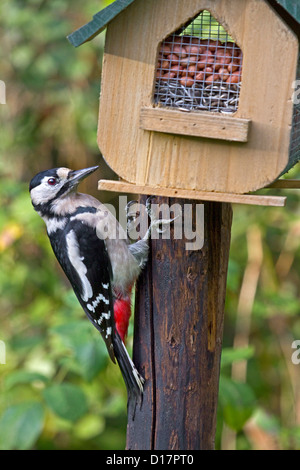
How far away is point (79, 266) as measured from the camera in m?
2.71

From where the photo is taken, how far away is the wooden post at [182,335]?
2422 mm

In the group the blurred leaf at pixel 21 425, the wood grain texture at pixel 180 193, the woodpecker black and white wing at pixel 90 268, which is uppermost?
the wood grain texture at pixel 180 193

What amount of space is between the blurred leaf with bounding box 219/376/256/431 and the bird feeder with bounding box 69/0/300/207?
1.25 m

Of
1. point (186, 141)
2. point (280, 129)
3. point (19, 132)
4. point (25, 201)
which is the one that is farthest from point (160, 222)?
point (19, 132)

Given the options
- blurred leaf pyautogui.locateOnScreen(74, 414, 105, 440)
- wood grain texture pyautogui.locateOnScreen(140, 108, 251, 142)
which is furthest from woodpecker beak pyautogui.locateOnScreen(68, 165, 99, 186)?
blurred leaf pyautogui.locateOnScreen(74, 414, 105, 440)

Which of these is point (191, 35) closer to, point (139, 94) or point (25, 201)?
point (139, 94)

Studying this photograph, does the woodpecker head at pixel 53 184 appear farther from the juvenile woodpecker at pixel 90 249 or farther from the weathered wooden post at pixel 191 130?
the weathered wooden post at pixel 191 130

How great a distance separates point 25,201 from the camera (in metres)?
4.21

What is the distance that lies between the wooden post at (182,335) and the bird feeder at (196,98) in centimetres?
26

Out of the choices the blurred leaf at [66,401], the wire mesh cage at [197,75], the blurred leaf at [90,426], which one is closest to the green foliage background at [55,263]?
the blurred leaf at [90,426]

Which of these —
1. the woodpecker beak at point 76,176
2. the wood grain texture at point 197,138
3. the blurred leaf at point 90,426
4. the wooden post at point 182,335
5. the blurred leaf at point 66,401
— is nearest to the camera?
the wood grain texture at point 197,138

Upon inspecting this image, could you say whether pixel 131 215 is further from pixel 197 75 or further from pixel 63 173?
pixel 197 75

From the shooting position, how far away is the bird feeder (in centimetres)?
208

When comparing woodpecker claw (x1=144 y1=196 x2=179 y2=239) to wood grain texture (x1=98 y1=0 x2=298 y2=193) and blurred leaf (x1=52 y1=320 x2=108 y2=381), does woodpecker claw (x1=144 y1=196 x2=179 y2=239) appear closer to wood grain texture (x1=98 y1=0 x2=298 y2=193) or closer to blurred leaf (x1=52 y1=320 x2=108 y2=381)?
wood grain texture (x1=98 y1=0 x2=298 y2=193)
